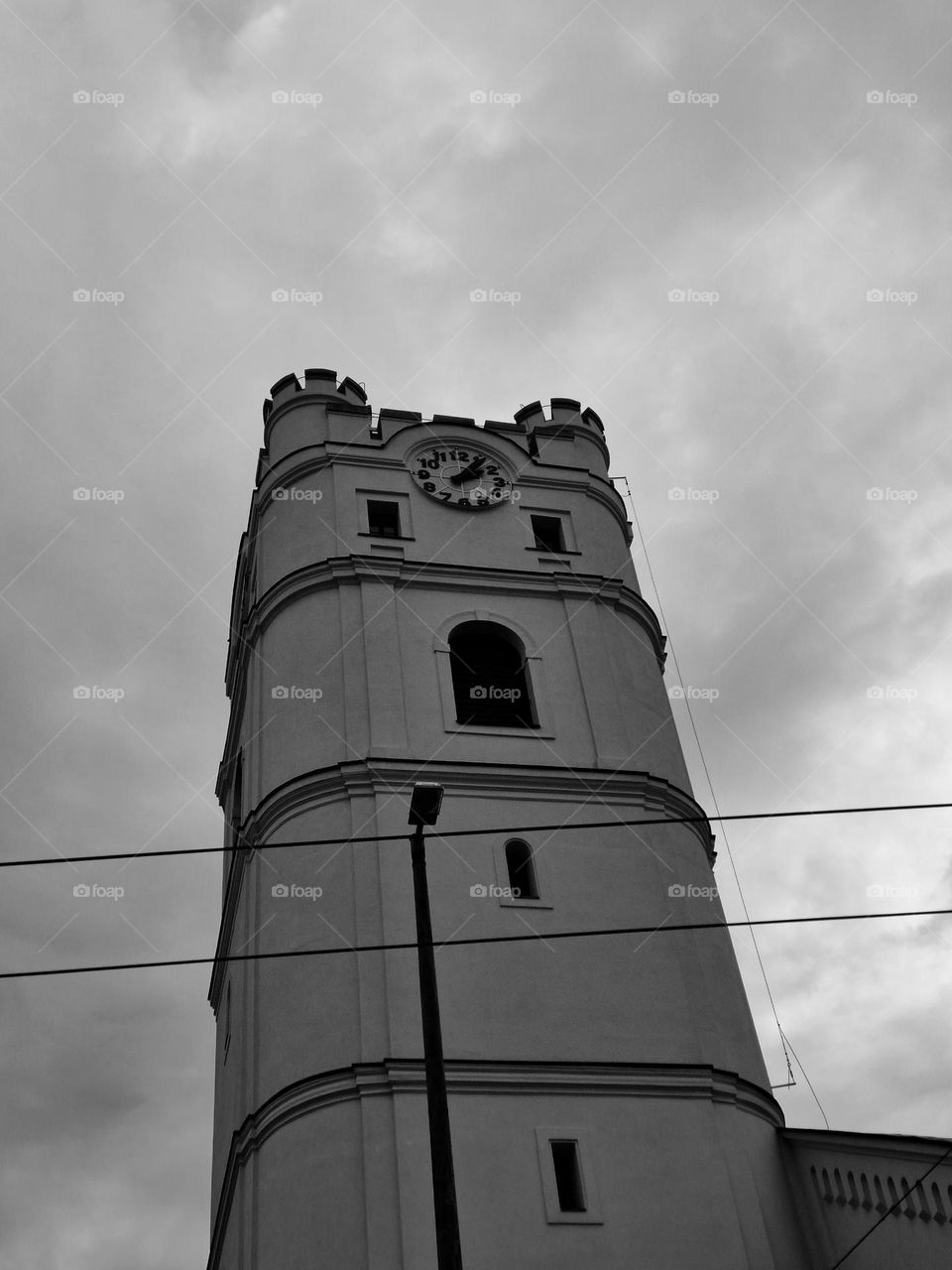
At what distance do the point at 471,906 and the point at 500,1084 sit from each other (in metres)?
3.13

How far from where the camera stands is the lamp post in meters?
11.3

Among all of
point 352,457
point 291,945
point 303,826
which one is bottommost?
point 291,945

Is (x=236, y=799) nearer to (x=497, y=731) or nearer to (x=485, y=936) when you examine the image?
(x=497, y=731)

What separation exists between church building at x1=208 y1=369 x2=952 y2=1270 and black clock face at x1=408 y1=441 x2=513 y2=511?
3.9 inches

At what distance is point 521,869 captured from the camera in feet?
75.5

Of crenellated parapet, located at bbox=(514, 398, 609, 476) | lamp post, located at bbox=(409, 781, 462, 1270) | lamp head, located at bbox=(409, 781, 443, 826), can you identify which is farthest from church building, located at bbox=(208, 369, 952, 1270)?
lamp head, located at bbox=(409, 781, 443, 826)

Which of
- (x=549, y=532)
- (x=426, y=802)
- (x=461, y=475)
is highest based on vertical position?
(x=461, y=475)

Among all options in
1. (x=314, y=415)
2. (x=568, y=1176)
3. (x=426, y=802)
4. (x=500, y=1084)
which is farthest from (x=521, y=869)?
(x=314, y=415)

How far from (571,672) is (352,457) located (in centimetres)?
799

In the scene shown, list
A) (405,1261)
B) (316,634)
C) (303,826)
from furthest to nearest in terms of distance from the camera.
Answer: (316,634), (303,826), (405,1261)

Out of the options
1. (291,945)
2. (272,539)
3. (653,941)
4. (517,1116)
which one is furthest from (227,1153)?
(272,539)

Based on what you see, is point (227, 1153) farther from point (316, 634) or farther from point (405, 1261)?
point (316, 634)

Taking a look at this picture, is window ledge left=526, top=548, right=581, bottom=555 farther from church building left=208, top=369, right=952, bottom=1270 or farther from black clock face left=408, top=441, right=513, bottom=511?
black clock face left=408, top=441, right=513, bottom=511

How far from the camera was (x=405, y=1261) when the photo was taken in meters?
17.7
